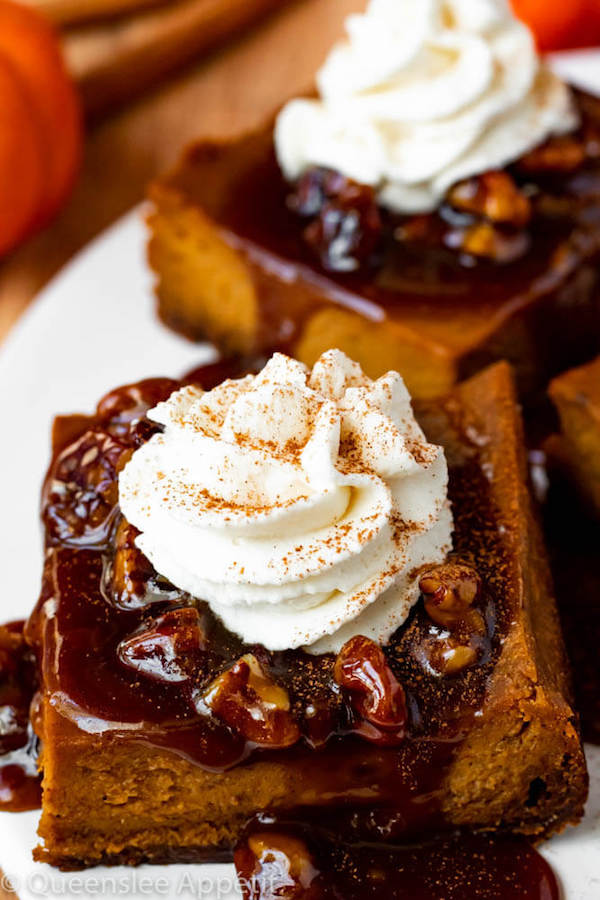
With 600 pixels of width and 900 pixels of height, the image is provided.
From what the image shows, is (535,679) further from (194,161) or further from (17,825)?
(194,161)

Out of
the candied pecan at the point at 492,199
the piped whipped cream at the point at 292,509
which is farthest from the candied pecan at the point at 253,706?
the candied pecan at the point at 492,199

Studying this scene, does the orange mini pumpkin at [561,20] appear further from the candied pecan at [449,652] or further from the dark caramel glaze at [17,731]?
the dark caramel glaze at [17,731]

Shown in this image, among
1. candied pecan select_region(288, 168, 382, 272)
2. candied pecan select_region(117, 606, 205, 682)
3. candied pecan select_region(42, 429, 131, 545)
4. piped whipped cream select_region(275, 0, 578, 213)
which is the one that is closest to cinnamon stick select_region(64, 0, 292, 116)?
piped whipped cream select_region(275, 0, 578, 213)

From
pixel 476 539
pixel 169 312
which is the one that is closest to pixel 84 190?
pixel 169 312

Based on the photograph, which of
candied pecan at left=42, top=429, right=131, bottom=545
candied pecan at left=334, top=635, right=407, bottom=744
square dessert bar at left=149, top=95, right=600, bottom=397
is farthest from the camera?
square dessert bar at left=149, top=95, right=600, bottom=397

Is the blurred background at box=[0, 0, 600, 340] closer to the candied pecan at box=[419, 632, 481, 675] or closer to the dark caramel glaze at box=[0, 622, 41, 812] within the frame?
the dark caramel glaze at box=[0, 622, 41, 812]

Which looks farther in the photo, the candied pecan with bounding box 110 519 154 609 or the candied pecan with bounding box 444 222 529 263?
the candied pecan with bounding box 444 222 529 263
